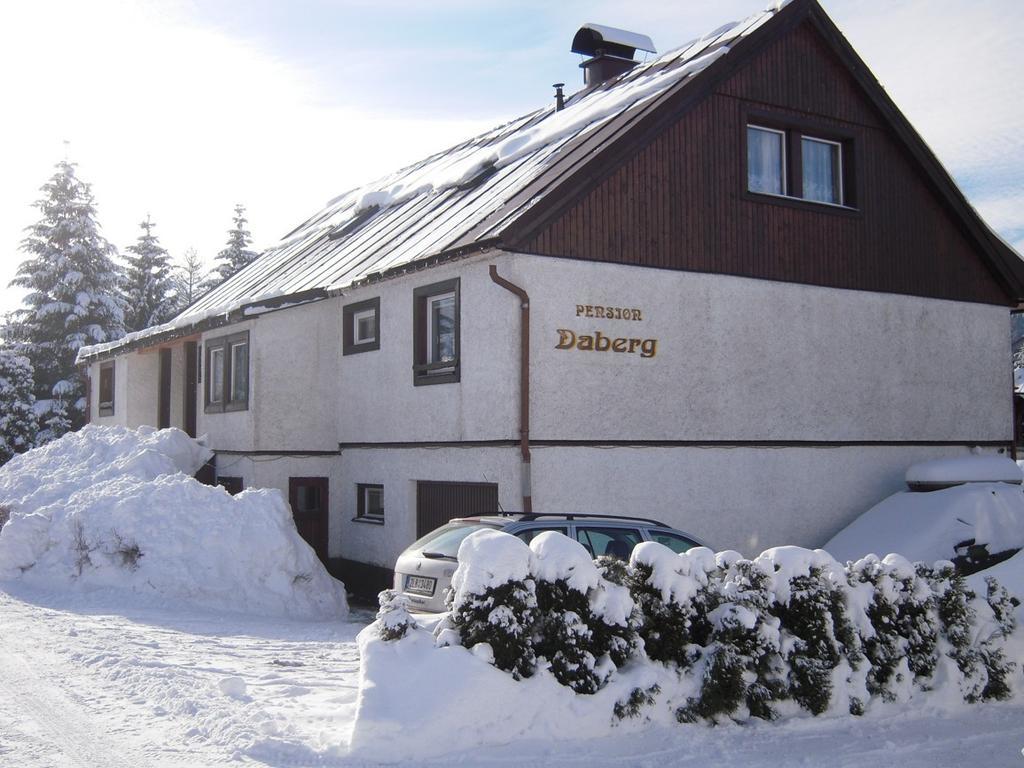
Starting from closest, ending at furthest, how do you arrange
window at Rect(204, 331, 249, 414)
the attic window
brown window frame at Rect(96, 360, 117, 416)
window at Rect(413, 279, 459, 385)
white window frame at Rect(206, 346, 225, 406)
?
window at Rect(413, 279, 459, 385)
window at Rect(204, 331, 249, 414)
white window frame at Rect(206, 346, 225, 406)
the attic window
brown window frame at Rect(96, 360, 117, 416)

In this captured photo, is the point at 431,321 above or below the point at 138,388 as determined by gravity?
above

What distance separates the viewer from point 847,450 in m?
16.2

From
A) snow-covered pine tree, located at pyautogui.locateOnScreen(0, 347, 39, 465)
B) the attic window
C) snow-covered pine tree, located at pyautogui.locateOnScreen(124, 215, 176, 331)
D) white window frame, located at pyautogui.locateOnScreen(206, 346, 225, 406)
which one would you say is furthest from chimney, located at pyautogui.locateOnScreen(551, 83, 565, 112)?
snow-covered pine tree, located at pyautogui.locateOnScreen(124, 215, 176, 331)

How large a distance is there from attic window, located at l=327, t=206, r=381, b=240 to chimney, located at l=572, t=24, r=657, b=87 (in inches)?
212

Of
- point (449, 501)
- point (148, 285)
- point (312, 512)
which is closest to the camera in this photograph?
point (449, 501)

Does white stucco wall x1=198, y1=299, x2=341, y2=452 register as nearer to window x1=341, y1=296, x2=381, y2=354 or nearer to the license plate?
window x1=341, y1=296, x2=381, y2=354

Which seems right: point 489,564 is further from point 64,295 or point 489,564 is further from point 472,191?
point 64,295

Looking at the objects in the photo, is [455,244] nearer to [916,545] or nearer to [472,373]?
[472,373]

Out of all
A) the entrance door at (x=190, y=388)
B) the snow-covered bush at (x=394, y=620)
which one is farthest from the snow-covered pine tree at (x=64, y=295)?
the snow-covered bush at (x=394, y=620)

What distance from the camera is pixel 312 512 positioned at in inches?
687

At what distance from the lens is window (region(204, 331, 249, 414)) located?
17969 millimetres

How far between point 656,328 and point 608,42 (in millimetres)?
9163

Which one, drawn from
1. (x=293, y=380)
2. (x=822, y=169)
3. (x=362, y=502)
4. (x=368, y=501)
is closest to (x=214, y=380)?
(x=293, y=380)

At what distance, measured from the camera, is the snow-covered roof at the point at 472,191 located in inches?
572
